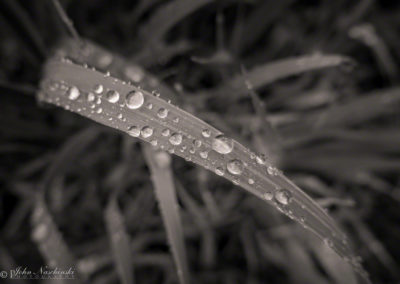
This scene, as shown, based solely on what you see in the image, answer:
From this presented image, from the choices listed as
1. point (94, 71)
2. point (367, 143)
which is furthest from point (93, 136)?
point (367, 143)

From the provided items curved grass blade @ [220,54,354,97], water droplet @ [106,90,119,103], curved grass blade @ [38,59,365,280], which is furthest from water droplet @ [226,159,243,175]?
curved grass blade @ [220,54,354,97]

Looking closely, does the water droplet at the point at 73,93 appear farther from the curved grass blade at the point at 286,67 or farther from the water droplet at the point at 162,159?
the curved grass blade at the point at 286,67

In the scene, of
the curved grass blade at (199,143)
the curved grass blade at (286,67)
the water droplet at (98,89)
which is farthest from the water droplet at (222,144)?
the curved grass blade at (286,67)

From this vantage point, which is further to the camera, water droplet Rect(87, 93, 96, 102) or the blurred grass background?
the blurred grass background

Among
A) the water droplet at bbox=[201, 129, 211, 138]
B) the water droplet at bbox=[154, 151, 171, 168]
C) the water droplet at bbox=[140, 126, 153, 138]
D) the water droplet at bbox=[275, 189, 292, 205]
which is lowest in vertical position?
the water droplet at bbox=[275, 189, 292, 205]

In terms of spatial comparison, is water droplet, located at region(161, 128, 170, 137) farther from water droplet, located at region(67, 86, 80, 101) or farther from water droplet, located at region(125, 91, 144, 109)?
water droplet, located at region(67, 86, 80, 101)

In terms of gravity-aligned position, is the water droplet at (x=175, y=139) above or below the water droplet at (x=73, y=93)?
below

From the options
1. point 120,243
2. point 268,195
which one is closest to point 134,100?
point 268,195

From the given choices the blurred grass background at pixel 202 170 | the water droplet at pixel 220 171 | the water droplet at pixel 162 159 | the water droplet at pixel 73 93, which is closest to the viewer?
the water droplet at pixel 220 171
